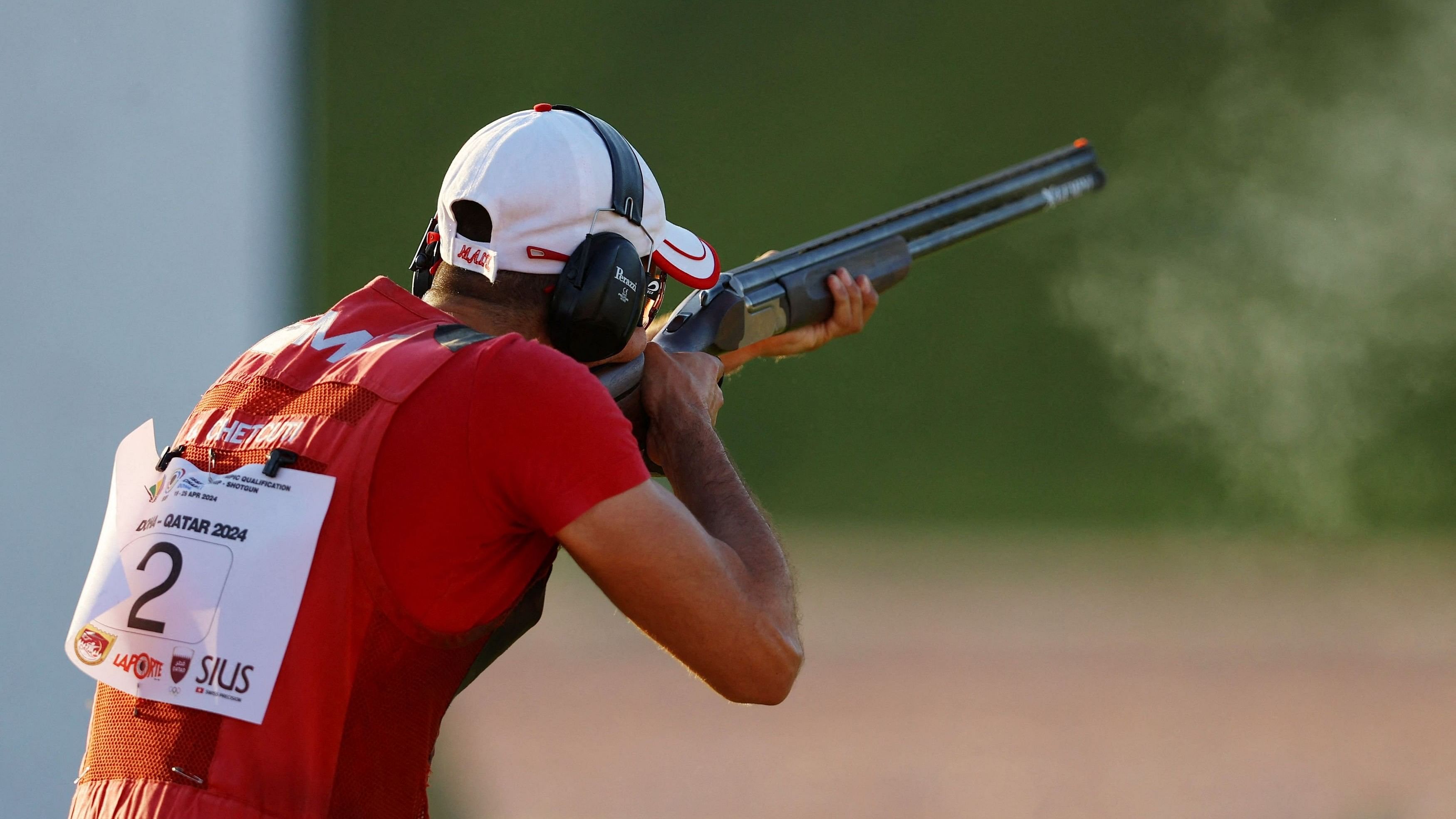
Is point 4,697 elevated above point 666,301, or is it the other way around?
point 666,301

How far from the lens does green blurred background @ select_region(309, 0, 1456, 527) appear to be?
5777 mm

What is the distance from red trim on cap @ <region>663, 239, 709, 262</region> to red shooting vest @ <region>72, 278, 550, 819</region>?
543 mm

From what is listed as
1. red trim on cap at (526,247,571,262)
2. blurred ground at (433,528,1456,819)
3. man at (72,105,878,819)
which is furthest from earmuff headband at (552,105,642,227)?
blurred ground at (433,528,1456,819)

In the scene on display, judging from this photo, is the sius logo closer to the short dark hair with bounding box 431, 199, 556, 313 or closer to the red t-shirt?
the red t-shirt

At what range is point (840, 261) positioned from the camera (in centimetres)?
286

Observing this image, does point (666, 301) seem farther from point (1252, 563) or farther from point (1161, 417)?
point (1252, 563)

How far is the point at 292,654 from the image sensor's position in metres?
1.31

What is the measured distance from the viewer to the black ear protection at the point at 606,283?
5.58 feet

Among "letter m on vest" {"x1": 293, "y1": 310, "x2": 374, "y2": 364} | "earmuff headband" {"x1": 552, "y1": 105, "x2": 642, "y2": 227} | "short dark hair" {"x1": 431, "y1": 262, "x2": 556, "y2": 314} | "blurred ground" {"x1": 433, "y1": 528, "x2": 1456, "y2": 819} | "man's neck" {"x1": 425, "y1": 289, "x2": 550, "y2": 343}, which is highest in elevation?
"earmuff headband" {"x1": 552, "y1": 105, "x2": 642, "y2": 227}

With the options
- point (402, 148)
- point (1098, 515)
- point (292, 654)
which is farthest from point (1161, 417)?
point (292, 654)

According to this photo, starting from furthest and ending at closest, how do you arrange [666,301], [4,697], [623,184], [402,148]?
1. [402,148]
2. [666,301]
3. [4,697]
4. [623,184]

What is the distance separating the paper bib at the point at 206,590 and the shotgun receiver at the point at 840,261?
0.67m

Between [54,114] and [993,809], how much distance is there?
3446 mm

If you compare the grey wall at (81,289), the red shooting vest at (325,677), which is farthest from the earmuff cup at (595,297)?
the grey wall at (81,289)
